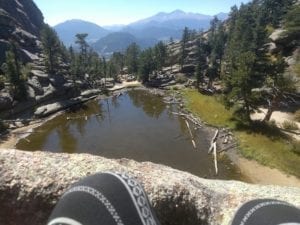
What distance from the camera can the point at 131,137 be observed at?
46.7 meters

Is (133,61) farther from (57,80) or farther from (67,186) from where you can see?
→ (67,186)

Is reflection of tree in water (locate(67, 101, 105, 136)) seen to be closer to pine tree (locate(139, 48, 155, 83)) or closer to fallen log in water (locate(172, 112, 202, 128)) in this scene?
fallen log in water (locate(172, 112, 202, 128))

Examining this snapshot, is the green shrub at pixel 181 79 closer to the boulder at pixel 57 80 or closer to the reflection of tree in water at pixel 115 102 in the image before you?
the reflection of tree in water at pixel 115 102

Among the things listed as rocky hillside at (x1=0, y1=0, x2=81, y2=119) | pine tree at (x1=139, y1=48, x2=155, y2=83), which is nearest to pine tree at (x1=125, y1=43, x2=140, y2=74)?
pine tree at (x1=139, y1=48, x2=155, y2=83)

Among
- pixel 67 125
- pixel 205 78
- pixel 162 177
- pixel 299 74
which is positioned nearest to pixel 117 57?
pixel 205 78

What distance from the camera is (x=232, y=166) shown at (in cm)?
3512

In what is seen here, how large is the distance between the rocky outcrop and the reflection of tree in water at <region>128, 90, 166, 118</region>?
5046 centimetres

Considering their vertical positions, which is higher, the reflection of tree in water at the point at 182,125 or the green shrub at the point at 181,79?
the green shrub at the point at 181,79

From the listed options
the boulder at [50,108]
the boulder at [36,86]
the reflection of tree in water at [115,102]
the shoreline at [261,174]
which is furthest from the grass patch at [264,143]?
the boulder at [36,86]

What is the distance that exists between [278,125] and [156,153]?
19993mm

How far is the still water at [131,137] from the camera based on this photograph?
37.8 meters

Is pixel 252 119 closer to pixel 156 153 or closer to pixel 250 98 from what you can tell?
pixel 250 98

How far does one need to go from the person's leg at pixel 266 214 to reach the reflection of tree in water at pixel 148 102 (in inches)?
2237

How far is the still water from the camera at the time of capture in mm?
37781
